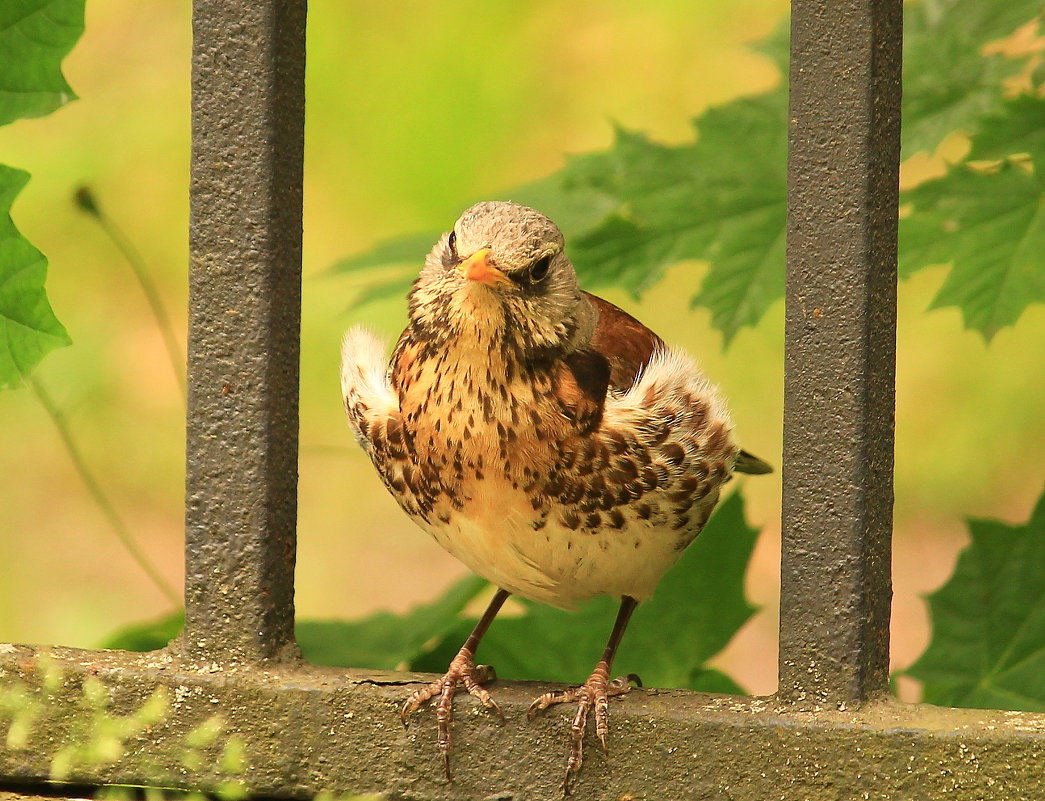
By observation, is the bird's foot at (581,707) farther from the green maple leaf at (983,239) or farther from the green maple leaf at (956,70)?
the green maple leaf at (956,70)

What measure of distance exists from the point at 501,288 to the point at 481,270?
0.22ft

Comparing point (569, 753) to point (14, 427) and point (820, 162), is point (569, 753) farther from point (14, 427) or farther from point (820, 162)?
point (14, 427)

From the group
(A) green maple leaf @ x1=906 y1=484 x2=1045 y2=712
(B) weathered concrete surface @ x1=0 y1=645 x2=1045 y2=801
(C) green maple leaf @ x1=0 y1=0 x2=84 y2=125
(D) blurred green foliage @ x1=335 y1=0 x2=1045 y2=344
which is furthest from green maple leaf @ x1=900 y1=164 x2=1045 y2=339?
(C) green maple leaf @ x1=0 y1=0 x2=84 y2=125

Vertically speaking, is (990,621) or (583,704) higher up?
(990,621)

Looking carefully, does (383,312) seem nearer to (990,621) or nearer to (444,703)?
(990,621)

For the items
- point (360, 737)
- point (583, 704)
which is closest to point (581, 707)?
point (583, 704)

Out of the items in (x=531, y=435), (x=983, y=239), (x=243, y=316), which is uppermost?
(x=983, y=239)

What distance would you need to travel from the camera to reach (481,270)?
1.75 metres

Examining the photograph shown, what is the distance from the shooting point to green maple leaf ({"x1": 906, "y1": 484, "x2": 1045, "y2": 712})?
7.16ft

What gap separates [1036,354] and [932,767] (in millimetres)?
2860

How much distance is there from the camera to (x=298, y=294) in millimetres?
1750

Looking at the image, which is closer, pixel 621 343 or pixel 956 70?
pixel 621 343

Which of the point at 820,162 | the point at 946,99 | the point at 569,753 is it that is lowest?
the point at 569,753

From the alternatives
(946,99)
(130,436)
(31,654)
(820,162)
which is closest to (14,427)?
(130,436)
